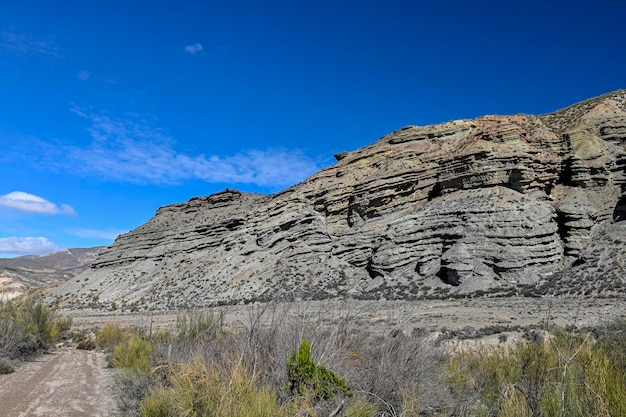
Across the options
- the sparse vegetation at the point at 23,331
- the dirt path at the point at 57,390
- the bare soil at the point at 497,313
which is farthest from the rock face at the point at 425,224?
the dirt path at the point at 57,390

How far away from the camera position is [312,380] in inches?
189

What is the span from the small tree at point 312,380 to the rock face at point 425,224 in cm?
2317

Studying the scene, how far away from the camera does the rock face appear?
32.2 metres

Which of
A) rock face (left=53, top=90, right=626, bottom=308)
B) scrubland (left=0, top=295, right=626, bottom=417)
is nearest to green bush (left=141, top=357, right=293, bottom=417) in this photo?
scrubland (left=0, top=295, right=626, bottom=417)

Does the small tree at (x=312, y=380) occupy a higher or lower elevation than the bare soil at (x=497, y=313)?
higher

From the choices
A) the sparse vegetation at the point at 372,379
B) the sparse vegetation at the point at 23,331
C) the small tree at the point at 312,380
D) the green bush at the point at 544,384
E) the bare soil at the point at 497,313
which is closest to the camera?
the green bush at the point at 544,384

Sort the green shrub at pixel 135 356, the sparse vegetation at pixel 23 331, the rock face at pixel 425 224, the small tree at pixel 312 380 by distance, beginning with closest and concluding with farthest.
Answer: the small tree at pixel 312 380 → the green shrub at pixel 135 356 → the sparse vegetation at pixel 23 331 → the rock face at pixel 425 224

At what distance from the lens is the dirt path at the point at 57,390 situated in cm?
759

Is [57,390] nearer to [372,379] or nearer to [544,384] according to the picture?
[372,379]

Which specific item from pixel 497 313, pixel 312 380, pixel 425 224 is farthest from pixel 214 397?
pixel 425 224

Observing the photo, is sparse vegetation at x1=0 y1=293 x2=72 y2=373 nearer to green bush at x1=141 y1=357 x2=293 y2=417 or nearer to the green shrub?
the green shrub

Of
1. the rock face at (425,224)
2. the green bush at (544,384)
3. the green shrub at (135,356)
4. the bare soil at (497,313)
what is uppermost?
the rock face at (425,224)

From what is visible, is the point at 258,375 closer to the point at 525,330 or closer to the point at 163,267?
the point at 525,330

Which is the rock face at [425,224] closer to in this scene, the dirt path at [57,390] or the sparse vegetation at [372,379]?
the dirt path at [57,390]
